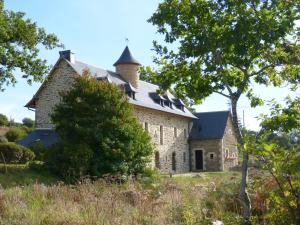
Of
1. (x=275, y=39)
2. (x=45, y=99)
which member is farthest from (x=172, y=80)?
(x=45, y=99)

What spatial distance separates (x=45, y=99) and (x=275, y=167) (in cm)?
2776

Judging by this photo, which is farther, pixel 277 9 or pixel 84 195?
pixel 84 195

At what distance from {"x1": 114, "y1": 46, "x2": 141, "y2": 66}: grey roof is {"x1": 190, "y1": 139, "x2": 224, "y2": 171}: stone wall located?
33.7 ft

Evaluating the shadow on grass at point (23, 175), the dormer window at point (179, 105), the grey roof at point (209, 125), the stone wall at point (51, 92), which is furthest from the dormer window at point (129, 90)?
the shadow on grass at point (23, 175)

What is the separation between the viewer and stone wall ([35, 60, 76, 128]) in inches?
1185

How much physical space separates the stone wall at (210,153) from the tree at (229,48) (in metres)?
32.9

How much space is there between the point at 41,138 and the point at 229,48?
73.9 feet

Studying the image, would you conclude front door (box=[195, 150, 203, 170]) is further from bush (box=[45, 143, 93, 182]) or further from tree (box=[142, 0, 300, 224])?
tree (box=[142, 0, 300, 224])

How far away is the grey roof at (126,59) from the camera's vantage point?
35.7 m

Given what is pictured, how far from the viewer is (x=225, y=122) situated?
41594 mm

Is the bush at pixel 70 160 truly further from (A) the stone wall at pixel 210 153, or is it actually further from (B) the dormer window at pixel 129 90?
(A) the stone wall at pixel 210 153

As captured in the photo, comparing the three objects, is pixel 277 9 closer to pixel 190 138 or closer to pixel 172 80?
pixel 172 80

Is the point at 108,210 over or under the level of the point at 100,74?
under

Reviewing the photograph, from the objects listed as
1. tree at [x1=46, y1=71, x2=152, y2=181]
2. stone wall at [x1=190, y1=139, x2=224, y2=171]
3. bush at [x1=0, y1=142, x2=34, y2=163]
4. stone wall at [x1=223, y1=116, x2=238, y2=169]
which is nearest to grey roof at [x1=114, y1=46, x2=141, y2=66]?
stone wall at [x1=190, y1=139, x2=224, y2=171]
